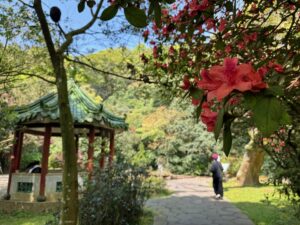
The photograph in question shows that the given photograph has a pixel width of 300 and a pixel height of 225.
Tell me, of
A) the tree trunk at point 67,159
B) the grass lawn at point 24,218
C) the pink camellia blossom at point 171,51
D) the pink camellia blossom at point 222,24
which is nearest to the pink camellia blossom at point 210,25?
the pink camellia blossom at point 222,24

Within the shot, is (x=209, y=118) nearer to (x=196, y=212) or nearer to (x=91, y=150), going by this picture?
(x=196, y=212)

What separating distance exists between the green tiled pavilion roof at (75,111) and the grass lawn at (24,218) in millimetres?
2477

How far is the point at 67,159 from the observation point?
12.3 ft

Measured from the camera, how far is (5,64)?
297 inches

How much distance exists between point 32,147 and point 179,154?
905cm

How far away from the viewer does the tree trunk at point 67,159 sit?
3.76m

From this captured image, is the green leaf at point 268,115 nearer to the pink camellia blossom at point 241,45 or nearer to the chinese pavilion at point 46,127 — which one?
the pink camellia blossom at point 241,45

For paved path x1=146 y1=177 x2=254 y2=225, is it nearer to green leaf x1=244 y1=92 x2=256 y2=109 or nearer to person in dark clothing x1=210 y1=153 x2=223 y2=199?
person in dark clothing x1=210 y1=153 x2=223 y2=199

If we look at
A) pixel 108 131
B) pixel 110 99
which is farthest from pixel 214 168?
pixel 110 99

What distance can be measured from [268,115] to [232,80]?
0.11 metres

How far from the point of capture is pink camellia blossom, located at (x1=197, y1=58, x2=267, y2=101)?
2.84ft

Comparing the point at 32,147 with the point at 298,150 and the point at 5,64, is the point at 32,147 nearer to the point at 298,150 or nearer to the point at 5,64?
the point at 5,64

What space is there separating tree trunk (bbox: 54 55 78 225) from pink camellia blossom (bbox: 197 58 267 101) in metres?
2.99

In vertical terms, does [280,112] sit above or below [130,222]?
above
